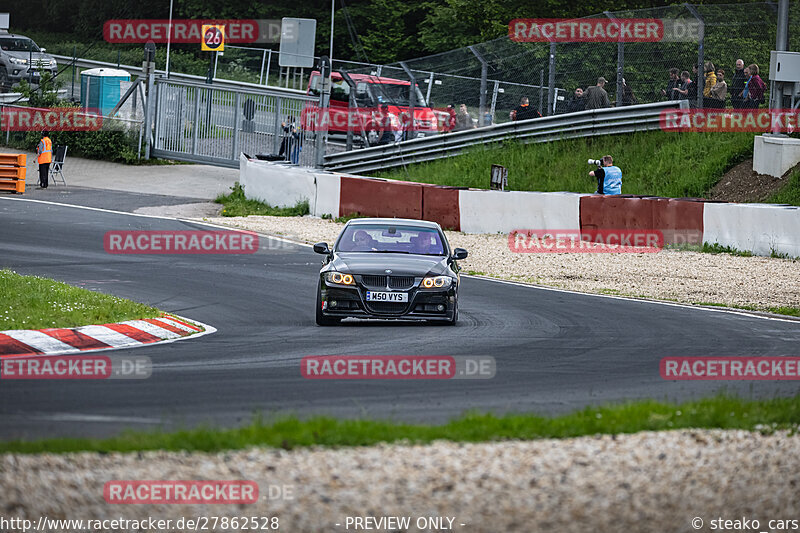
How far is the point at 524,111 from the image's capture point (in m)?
29.4

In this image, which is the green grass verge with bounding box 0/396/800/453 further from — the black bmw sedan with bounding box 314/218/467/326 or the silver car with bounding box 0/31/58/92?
the silver car with bounding box 0/31/58/92

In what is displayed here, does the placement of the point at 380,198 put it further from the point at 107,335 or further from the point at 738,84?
the point at 107,335

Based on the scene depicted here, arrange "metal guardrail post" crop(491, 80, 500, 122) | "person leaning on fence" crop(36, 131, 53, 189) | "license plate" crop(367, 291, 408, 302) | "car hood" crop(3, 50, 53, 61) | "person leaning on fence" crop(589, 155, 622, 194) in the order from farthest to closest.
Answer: "car hood" crop(3, 50, 53, 61) < "person leaning on fence" crop(36, 131, 53, 189) < "metal guardrail post" crop(491, 80, 500, 122) < "person leaning on fence" crop(589, 155, 622, 194) < "license plate" crop(367, 291, 408, 302)

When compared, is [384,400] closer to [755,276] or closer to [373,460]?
[373,460]

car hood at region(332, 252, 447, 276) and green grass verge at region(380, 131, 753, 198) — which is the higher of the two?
green grass verge at region(380, 131, 753, 198)

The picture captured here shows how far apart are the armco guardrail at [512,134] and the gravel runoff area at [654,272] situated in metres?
5.74

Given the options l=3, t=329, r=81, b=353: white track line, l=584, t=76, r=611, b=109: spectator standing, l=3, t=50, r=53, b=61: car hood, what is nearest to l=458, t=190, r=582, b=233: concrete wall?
l=584, t=76, r=611, b=109: spectator standing

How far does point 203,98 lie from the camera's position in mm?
36062

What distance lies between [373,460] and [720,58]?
67.1 feet

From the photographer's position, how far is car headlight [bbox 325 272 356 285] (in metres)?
13.4

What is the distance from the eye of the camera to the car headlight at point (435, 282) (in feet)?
44.4

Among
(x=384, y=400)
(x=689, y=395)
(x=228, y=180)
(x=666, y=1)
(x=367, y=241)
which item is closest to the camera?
(x=384, y=400)

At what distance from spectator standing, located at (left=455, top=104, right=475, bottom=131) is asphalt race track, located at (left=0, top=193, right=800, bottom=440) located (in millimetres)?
10717

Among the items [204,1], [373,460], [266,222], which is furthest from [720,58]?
[204,1]
